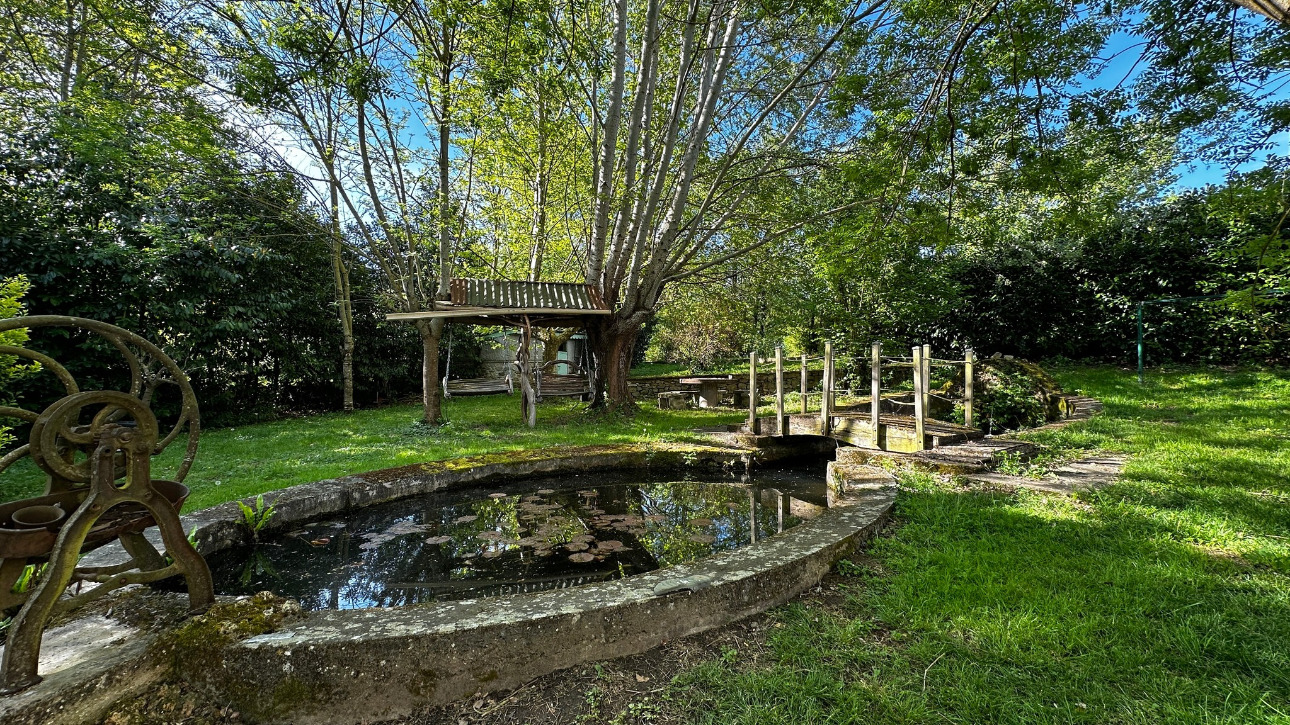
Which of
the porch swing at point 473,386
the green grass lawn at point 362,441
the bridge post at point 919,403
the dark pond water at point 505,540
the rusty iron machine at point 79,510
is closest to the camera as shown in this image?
the rusty iron machine at point 79,510

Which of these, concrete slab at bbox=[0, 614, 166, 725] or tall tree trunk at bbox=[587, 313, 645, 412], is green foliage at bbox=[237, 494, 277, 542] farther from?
tall tree trunk at bbox=[587, 313, 645, 412]

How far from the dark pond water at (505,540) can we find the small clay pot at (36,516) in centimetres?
128

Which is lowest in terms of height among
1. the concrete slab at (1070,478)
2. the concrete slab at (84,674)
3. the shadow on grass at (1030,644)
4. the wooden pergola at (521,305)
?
the shadow on grass at (1030,644)

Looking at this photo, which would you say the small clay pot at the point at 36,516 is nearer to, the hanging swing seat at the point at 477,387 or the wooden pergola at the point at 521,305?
the wooden pergola at the point at 521,305

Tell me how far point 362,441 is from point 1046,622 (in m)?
7.66

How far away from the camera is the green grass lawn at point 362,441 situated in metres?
4.92

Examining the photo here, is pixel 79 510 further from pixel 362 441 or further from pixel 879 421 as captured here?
pixel 879 421

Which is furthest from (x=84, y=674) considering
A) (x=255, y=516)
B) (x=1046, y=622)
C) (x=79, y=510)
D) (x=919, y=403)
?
(x=919, y=403)

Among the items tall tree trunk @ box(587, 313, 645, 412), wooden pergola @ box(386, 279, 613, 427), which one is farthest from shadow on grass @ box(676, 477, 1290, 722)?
tall tree trunk @ box(587, 313, 645, 412)

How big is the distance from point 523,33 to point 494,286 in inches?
148

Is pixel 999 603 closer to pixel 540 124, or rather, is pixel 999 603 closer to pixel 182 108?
pixel 540 124

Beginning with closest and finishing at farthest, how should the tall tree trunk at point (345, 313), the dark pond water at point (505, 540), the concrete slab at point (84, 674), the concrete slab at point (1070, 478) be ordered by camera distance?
the concrete slab at point (84, 674) → the dark pond water at point (505, 540) → the concrete slab at point (1070, 478) → the tall tree trunk at point (345, 313)

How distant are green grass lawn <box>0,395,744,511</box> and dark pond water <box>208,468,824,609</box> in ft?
4.18

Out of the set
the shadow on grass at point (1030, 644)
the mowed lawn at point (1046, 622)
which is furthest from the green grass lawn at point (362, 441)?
the shadow on grass at point (1030, 644)
